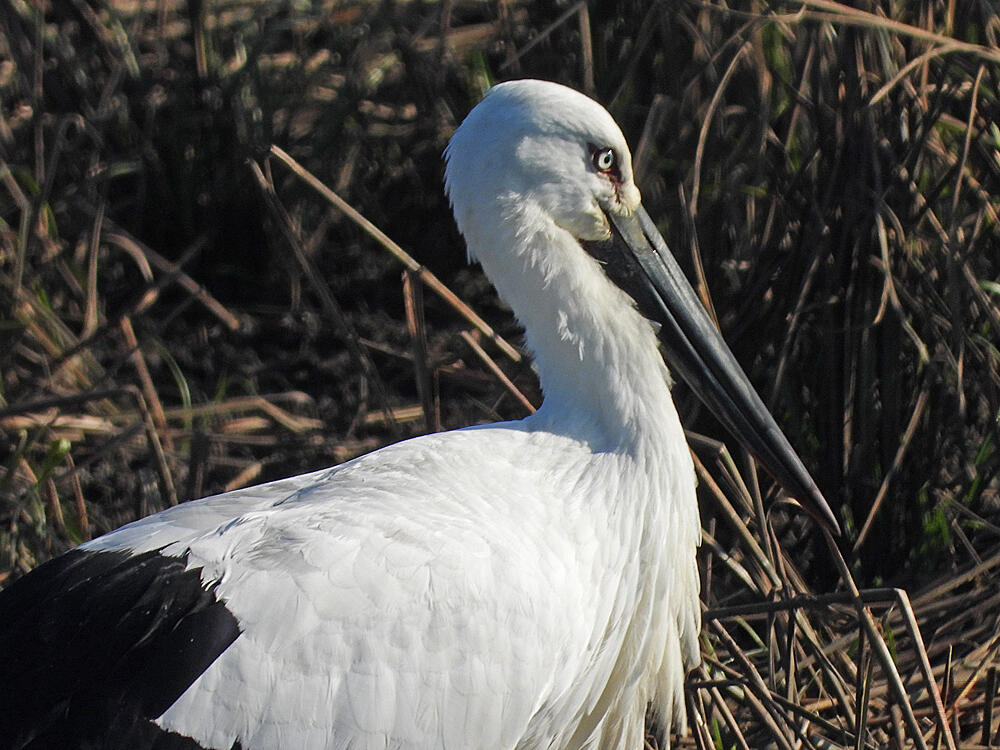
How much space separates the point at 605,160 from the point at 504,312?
2.17m

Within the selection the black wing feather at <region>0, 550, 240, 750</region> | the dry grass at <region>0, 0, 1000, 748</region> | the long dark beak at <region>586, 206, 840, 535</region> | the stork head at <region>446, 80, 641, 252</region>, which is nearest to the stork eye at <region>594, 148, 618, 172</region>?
the stork head at <region>446, 80, 641, 252</region>

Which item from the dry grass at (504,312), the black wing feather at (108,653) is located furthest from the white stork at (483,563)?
the dry grass at (504,312)

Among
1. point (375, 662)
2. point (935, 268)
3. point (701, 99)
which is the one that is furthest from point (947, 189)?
point (375, 662)

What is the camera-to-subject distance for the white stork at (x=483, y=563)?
8.12 feet

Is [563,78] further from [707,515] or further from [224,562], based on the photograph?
[224,562]

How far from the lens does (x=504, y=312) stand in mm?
5125

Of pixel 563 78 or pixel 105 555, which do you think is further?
pixel 563 78

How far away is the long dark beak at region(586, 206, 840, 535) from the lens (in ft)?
10.1

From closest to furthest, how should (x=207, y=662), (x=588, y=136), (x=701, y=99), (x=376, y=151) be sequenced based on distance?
(x=207, y=662) → (x=588, y=136) → (x=701, y=99) → (x=376, y=151)

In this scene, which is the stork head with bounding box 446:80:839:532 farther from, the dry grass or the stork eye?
the dry grass

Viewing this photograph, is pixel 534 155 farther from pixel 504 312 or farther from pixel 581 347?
pixel 504 312

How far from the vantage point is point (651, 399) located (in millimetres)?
2939

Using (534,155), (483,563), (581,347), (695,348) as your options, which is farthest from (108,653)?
(695,348)

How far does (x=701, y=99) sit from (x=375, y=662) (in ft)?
8.51
